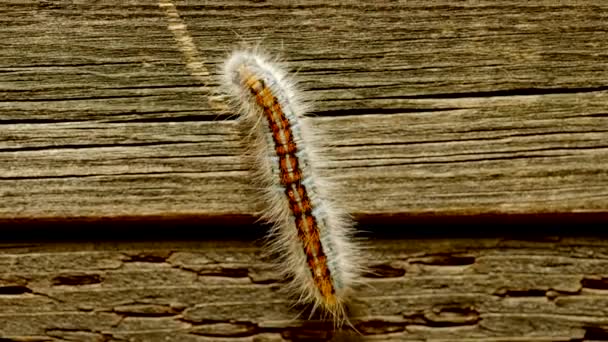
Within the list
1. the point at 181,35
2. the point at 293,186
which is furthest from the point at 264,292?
the point at 181,35

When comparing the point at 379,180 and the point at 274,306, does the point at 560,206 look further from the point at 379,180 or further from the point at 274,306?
the point at 274,306

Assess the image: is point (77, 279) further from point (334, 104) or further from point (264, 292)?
point (334, 104)

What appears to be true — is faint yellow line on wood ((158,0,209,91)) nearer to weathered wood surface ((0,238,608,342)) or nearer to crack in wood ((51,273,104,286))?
weathered wood surface ((0,238,608,342))

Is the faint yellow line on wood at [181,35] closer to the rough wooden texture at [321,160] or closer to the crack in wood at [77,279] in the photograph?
the rough wooden texture at [321,160]

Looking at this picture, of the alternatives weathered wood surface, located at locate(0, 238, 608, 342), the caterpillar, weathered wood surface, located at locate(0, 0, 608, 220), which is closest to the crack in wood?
weathered wood surface, located at locate(0, 238, 608, 342)

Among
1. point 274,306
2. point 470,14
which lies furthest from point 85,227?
point 470,14
